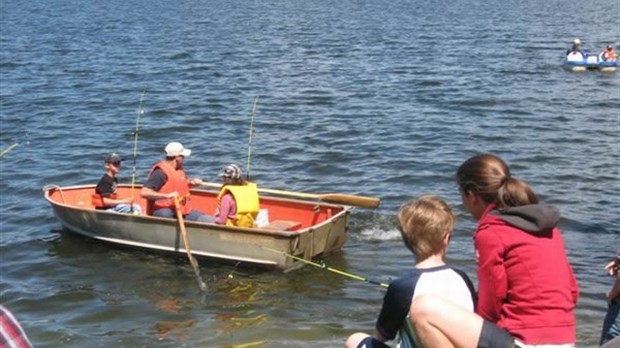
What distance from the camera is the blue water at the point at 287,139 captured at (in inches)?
430

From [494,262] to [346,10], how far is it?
5677 cm

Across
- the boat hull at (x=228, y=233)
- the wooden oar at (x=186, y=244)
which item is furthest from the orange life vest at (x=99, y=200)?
the wooden oar at (x=186, y=244)

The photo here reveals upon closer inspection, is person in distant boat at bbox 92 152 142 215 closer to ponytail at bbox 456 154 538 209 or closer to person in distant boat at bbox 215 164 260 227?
person in distant boat at bbox 215 164 260 227

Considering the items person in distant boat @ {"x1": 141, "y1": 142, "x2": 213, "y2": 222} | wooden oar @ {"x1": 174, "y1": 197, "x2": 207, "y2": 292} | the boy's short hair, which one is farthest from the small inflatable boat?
the boy's short hair

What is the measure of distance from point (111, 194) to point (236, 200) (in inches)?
95.2

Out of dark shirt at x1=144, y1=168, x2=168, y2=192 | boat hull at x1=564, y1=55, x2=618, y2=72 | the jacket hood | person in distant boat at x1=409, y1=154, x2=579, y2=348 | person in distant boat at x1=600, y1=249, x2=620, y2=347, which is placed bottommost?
boat hull at x1=564, y1=55, x2=618, y2=72

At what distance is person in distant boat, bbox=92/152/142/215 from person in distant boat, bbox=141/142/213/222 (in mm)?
589

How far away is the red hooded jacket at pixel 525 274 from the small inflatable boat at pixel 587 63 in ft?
85.5

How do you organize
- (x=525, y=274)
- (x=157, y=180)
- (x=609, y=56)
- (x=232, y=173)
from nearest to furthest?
1. (x=525, y=274)
2. (x=232, y=173)
3. (x=157, y=180)
4. (x=609, y=56)

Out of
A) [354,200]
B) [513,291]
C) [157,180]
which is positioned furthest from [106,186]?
[513,291]

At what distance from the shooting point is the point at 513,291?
15.7ft

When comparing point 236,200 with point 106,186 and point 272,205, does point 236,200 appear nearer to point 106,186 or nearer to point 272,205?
point 272,205

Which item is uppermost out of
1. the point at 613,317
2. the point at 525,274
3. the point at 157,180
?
the point at 525,274

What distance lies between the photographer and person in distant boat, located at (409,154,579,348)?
15.2 ft
